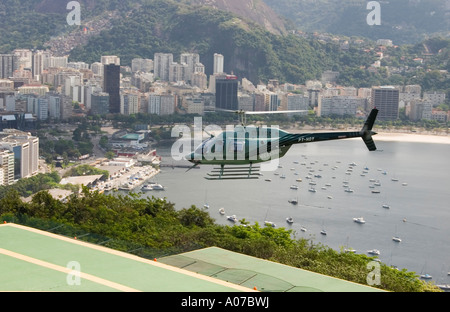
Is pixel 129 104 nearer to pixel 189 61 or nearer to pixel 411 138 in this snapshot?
pixel 189 61

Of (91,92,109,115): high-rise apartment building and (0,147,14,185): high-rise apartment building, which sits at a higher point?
(91,92,109,115): high-rise apartment building

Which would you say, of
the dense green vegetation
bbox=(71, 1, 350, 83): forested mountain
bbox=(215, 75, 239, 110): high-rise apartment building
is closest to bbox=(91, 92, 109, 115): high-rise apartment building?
bbox=(215, 75, 239, 110): high-rise apartment building

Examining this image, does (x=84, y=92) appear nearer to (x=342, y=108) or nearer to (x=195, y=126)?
(x=195, y=126)

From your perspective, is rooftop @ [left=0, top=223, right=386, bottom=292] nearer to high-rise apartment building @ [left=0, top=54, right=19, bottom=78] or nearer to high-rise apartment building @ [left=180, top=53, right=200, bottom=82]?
high-rise apartment building @ [left=0, top=54, right=19, bottom=78]

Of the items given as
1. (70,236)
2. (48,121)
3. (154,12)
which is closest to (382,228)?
(70,236)

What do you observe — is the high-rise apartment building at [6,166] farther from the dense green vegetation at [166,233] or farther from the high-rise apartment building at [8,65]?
the high-rise apartment building at [8,65]

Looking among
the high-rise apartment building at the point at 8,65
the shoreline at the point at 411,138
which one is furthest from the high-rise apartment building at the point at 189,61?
the shoreline at the point at 411,138

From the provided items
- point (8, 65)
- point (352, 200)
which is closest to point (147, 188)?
point (352, 200)
